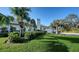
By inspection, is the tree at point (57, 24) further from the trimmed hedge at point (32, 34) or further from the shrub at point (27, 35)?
the shrub at point (27, 35)

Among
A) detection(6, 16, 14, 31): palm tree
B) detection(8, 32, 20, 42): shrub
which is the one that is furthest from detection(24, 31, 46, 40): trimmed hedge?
detection(6, 16, 14, 31): palm tree

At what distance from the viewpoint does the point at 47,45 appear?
3436mm

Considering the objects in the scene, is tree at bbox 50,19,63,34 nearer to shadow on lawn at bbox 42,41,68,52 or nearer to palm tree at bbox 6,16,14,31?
shadow on lawn at bbox 42,41,68,52

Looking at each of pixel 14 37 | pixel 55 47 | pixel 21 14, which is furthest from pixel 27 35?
pixel 55 47


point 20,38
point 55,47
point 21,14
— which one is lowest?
point 55,47

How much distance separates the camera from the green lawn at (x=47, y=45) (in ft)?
11.2

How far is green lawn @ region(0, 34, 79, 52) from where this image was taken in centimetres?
340

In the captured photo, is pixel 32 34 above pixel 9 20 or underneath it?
underneath

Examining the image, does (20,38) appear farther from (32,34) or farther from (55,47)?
(55,47)
